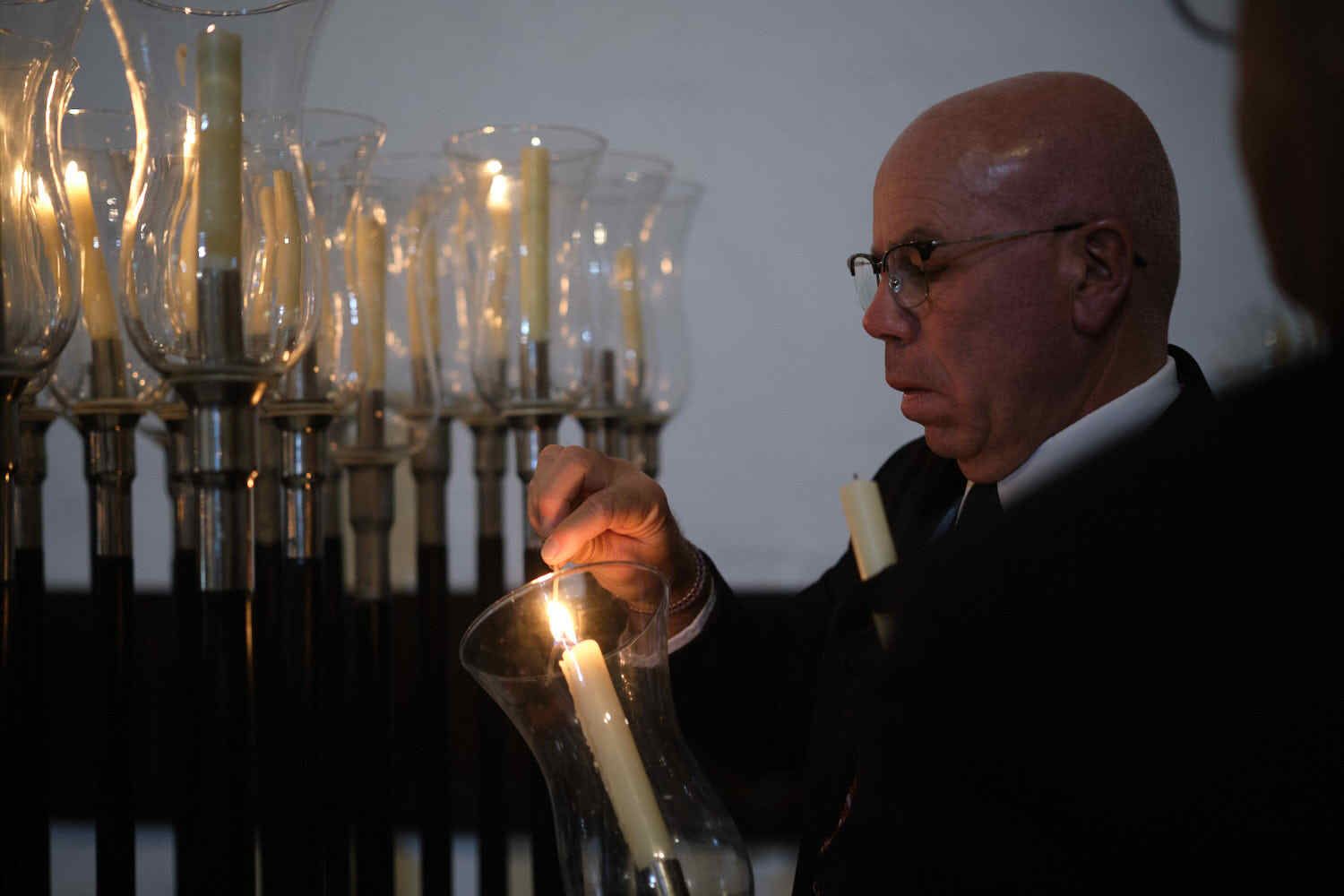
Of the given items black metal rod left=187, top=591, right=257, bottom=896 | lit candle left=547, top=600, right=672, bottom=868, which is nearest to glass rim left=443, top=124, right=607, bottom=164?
black metal rod left=187, top=591, right=257, bottom=896

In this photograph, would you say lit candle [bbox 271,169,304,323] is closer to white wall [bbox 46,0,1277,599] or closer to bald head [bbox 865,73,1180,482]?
bald head [bbox 865,73,1180,482]

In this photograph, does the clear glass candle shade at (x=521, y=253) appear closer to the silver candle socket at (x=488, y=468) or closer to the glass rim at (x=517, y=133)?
the glass rim at (x=517, y=133)

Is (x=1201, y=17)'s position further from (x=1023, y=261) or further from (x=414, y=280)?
(x=414, y=280)

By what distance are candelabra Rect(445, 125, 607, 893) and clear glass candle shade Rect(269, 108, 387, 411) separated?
186 millimetres

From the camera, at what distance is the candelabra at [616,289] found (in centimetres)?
192

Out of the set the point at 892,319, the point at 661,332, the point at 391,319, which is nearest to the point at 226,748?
the point at 391,319

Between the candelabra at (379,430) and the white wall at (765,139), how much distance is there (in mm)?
1122

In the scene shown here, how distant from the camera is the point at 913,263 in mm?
1403

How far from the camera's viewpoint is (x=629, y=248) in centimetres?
201

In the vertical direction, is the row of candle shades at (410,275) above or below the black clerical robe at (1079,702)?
above

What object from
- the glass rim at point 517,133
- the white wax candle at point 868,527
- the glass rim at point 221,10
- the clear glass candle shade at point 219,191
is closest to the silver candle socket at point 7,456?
the clear glass candle shade at point 219,191

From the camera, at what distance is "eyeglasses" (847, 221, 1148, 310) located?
1352 millimetres

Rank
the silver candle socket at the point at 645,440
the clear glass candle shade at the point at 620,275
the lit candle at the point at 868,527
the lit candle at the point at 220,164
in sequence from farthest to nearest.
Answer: the silver candle socket at the point at 645,440
the clear glass candle shade at the point at 620,275
the lit candle at the point at 220,164
the lit candle at the point at 868,527

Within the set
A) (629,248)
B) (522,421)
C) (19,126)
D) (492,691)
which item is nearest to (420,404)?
(522,421)
